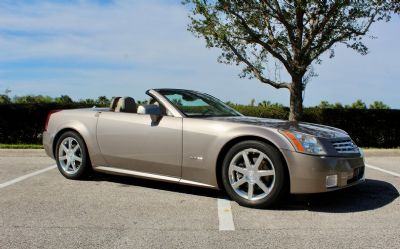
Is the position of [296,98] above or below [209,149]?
above

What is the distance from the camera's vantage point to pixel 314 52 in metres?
13.7

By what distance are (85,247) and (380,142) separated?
12.1m

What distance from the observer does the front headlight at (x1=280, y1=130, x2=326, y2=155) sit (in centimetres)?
498

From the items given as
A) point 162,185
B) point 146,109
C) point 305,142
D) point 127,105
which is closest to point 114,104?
point 127,105

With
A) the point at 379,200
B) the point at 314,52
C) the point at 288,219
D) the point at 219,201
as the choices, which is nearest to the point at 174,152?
the point at 219,201

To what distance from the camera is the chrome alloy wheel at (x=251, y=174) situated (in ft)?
16.8

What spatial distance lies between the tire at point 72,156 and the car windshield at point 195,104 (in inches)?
57.5

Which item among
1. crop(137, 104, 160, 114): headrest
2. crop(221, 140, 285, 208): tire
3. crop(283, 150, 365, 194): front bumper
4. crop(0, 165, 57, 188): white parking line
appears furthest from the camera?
crop(0, 165, 57, 188): white parking line

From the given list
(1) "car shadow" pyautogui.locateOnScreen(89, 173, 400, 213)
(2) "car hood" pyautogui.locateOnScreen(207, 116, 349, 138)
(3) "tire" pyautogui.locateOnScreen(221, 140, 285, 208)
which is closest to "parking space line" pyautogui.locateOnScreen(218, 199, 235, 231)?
(3) "tire" pyautogui.locateOnScreen(221, 140, 285, 208)

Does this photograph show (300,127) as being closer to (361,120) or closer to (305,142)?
(305,142)

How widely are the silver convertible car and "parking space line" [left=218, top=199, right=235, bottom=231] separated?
0.17 meters

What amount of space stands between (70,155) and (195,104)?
203 cm

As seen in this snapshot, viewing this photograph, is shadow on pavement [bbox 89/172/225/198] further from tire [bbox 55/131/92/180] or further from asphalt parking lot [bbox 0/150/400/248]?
tire [bbox 55/131/92/180]

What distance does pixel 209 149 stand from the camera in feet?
17.7
